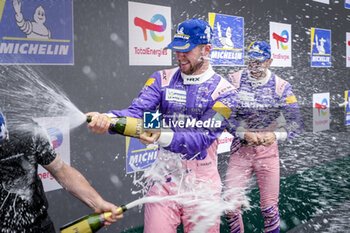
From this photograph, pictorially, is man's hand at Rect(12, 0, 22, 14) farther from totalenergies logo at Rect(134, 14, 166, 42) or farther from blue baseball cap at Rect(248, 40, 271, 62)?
blue baseball cap at Rect(248, 40, 271, 62)

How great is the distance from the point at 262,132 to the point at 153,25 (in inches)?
→ 45.9

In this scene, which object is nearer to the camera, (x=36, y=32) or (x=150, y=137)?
(x=150, y=137)

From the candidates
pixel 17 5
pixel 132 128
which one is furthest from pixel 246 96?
pixel 17 5

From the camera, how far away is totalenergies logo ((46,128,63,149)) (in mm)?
2369

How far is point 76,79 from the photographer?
96.5 inches

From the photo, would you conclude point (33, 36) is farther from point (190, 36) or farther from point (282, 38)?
point (282, 38)

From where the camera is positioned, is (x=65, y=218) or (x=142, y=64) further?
(x=142, y=64)

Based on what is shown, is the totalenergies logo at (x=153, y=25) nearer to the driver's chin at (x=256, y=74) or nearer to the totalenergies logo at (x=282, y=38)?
the driver's chin at (x=256, y=74)

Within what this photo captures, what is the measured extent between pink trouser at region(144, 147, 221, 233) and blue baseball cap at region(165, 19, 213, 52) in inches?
19.5

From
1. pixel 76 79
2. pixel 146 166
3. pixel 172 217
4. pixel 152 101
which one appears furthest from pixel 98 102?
pixel 172 217

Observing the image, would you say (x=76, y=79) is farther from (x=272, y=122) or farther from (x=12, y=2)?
(x=272, y=122)

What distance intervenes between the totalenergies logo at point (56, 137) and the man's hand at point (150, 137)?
1028 mm

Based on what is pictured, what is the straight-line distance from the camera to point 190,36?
1742mm

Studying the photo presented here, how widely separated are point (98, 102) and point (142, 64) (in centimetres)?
48
